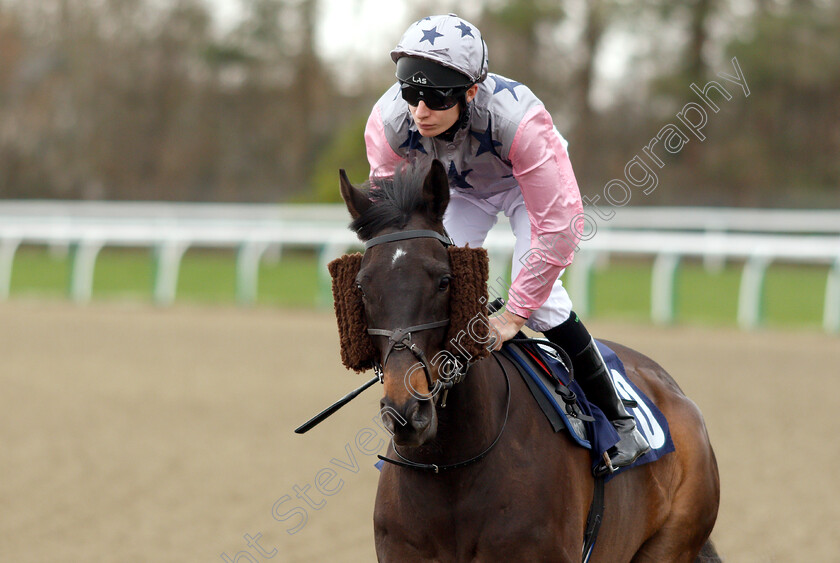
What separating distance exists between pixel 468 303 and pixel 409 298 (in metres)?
0.17

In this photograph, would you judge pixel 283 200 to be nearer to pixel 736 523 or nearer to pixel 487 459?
pixel 736 523

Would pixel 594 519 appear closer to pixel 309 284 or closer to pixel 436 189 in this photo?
pixel 436 189

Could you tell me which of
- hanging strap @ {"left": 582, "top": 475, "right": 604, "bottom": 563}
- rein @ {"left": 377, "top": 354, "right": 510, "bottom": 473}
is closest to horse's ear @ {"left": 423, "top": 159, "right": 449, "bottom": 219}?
rein @ {"left": 377, "top": 354, "right": 510, "bottom": 473}

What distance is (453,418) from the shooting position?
271 centimetres

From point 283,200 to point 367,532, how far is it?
21.8 meters

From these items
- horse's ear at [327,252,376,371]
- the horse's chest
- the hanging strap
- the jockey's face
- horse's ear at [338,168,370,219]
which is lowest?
the hanging strap

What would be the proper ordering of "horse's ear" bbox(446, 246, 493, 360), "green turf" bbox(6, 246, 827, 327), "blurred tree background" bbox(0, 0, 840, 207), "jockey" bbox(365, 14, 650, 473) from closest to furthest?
1. "horse's ear" bbox(446, 246, 493, 360)
2. "jockey" bbox(365, 14, 650, 473)
3. "green turf" bbox(6, 246, 827, 327)
4. "blurred tree background" bbox(0, 0, 840, 207)

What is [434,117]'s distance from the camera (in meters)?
2.77

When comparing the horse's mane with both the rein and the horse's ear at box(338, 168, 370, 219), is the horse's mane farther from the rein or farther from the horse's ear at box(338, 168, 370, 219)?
the rein

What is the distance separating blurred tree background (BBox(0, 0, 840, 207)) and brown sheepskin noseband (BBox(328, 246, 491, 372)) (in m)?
20.3

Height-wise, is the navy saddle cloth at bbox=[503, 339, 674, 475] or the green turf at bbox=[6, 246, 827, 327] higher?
the navy saddle cloth at bbox=[503, 339, 674, 475]

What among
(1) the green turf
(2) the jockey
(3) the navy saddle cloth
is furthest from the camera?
(1) the green turf

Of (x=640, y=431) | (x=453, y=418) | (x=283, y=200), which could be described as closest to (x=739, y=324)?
(x=640, y=431)

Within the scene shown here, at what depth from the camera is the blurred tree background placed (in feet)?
81.3
